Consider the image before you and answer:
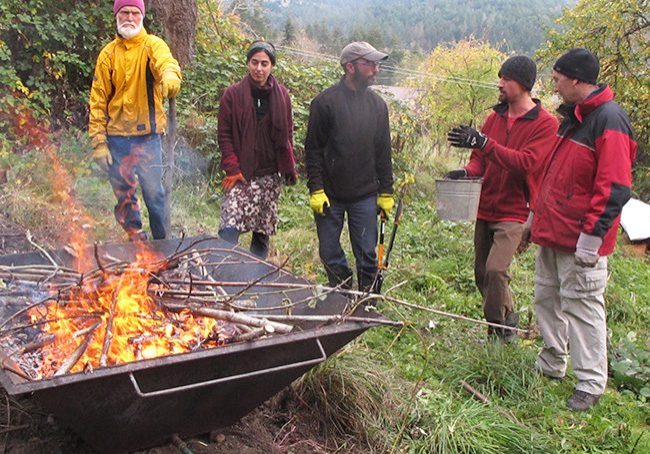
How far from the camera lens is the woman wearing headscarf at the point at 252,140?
4.78 meters

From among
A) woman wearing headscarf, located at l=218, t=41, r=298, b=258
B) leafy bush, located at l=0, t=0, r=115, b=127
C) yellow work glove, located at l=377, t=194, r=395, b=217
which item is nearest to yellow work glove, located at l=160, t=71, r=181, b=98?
woman wearing headscarf, located at l=218, t=41, r=298, b=258

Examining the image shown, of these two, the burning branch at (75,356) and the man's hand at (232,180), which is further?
the man's hand at (232,180)

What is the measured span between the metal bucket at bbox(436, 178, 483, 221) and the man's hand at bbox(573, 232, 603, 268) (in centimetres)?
107

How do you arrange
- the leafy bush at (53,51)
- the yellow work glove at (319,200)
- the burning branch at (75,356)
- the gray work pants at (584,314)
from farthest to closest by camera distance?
1. the leafy bush at (53,51)
2. the yellow work glove at (319,200)
3. the gray work pants at (584,314)
4. the burning branch at (75,356)

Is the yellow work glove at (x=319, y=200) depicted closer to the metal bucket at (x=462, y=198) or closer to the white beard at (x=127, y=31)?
the metal bucket at (x=462, y=198)

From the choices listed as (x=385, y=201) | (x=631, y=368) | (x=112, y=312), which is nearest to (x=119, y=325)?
(x=112, y=312)

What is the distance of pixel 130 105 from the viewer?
471cm

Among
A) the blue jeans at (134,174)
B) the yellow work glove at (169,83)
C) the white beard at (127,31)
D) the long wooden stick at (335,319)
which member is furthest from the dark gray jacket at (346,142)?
the long wooden stick at (335,319)

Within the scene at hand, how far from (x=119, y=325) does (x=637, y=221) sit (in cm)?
800

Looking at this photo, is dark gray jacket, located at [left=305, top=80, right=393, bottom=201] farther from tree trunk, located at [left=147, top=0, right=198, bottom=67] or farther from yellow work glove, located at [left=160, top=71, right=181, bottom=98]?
tree trunk, located at [left=147, top=0, right=198, bottom=67]

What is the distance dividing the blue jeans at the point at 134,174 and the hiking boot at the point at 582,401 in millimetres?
3395

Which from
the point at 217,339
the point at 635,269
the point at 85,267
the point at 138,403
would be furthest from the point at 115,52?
the point at 635,269

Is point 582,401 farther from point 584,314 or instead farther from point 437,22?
point 437,22

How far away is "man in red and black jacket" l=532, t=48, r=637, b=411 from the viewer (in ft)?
11.5
